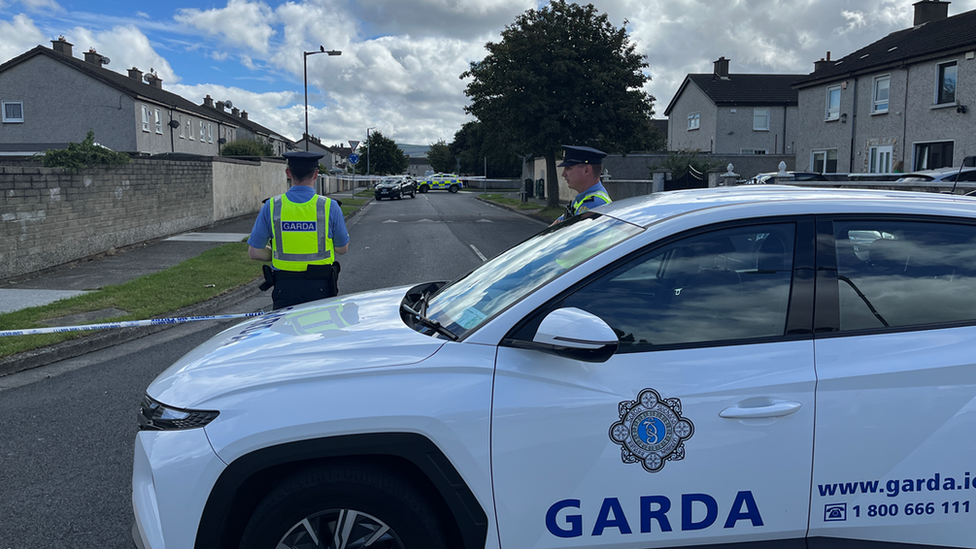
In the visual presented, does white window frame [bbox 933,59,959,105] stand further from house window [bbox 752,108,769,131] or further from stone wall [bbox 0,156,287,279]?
stone wall [bbox 0,156,287,279]

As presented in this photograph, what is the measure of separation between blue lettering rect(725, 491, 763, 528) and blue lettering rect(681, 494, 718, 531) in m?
0.06

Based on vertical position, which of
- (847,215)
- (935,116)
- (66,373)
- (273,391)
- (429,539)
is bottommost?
(66,373)

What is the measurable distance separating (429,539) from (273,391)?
727mm

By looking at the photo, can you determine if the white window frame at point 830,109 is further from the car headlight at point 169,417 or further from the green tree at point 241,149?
the car headlight at point 169,417

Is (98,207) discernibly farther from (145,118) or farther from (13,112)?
(13,112)

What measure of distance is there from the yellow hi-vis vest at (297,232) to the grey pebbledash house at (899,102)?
79.8 ft

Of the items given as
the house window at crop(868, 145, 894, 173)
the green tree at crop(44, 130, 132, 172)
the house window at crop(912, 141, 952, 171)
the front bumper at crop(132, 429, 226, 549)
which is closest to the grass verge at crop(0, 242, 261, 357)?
the green tree at crop(44, 130, 132, 172)

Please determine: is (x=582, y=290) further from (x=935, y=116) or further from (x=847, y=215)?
(x=935, y=116)

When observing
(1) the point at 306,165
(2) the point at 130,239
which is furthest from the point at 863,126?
(1) the point at 306,165

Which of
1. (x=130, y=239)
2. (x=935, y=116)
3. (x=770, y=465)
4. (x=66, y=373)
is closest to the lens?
(x=770, y=465)

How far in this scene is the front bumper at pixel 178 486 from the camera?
245 centimetres

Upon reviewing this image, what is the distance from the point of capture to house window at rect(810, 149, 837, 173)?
104ft

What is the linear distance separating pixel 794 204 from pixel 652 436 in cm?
107

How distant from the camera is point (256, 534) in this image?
2459 millimetres
